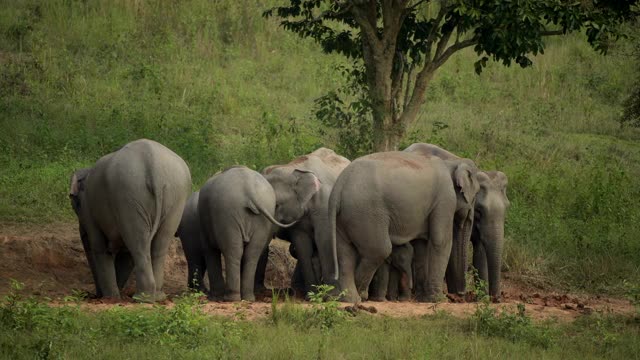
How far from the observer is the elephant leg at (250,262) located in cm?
1089

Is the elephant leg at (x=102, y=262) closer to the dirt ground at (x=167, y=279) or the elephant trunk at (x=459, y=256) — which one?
the dirt ground at (x=167, y=279)

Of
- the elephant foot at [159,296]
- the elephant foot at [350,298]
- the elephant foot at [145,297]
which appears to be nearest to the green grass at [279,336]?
the elephant foot at [145,297]

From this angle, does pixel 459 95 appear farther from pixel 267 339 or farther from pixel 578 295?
pixel 267 339

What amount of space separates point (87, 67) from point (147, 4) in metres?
2.89

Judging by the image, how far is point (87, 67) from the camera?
18.4m

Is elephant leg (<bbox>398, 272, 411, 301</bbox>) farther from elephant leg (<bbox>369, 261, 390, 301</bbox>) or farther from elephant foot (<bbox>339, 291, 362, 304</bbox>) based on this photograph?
elephant foot (<bbox>339, 291, 362, 304</bbox>)

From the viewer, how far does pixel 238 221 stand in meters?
10.7

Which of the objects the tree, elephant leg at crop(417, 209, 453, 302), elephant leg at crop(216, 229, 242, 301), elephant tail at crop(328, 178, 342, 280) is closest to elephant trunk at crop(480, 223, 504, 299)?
elephant leg at crop(417, 209, 453, 302)

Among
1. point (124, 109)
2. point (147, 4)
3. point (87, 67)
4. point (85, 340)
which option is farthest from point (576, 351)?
point (147, 4)

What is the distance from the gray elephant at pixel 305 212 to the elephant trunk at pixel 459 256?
1.29 meters

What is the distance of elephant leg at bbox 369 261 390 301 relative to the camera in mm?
11320

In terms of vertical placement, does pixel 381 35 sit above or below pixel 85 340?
above

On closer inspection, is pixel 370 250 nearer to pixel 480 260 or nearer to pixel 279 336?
pixel 480 260

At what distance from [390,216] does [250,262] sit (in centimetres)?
134
